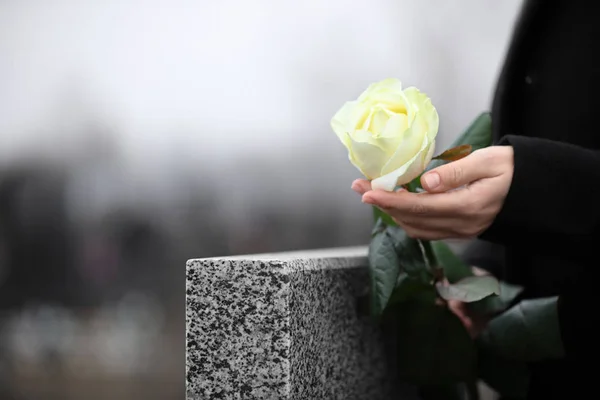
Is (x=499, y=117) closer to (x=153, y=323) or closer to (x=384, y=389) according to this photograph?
(x=384, y=389)

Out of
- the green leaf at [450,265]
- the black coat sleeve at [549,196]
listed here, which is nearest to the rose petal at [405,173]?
the black coat sleeve at [549,196]

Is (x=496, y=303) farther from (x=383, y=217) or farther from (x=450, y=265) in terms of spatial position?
(x=383, y=217)

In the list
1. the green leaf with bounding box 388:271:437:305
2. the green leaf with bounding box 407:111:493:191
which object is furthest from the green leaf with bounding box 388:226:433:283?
the green leaf with bounding box 407:111:493:191

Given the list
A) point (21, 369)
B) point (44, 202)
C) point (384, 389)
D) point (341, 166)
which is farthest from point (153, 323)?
point (384, 389)

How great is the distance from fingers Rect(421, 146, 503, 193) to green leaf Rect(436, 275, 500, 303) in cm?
14

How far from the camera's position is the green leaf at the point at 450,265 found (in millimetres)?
751

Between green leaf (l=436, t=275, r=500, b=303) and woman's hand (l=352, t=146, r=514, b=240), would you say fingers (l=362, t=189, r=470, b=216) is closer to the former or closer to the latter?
woman's hand (l=352, t=146, r=514, b=240)

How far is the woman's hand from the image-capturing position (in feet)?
Answer: 1.80

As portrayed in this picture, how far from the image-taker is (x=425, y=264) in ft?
2.36

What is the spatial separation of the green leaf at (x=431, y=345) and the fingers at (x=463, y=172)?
207 mm

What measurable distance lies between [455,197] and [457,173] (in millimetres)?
24

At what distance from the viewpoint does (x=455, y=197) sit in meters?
0.57

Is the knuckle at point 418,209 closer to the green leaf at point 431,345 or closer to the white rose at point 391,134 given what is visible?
the white rose at point 391,134

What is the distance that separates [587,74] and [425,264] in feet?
1.07
